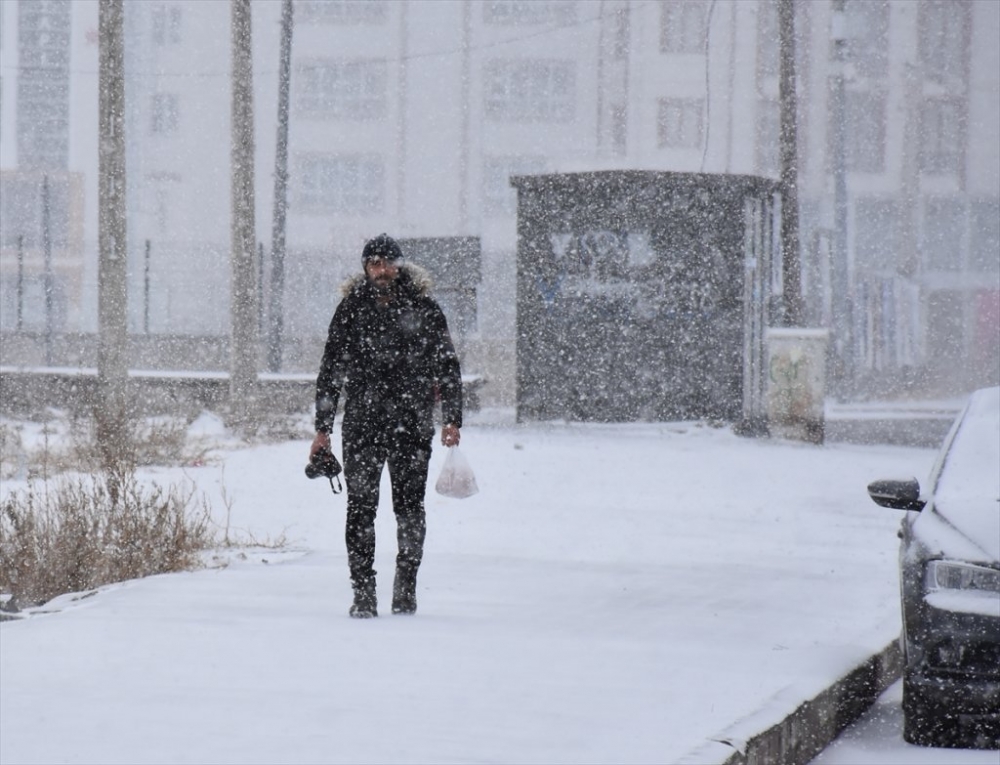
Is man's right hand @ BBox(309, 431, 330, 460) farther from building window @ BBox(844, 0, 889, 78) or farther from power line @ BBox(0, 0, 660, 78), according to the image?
building window @ BBox(844, 0, 889, 78)

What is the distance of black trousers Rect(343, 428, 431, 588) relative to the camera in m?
7.55

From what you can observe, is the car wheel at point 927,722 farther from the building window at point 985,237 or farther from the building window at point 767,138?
the building window at point 985,237

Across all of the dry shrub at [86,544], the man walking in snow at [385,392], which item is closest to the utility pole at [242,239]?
the dry shrub at [86,544]

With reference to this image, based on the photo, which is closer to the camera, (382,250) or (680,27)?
(382,250)

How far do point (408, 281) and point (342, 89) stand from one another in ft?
157

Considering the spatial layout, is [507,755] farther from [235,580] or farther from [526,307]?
[526,307]

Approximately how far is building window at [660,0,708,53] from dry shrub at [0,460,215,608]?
4536cm

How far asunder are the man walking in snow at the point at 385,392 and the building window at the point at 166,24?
48814mm

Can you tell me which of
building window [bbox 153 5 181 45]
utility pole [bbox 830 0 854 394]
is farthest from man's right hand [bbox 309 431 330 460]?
building window [bbox 153 5 181 45]

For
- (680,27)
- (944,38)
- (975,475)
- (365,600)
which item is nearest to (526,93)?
(680,27)

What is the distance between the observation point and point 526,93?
54.0 metres

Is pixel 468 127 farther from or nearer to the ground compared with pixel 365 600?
farther from the ground

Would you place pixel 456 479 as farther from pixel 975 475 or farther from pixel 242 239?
pixel 242 239

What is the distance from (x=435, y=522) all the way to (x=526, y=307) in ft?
35.8
